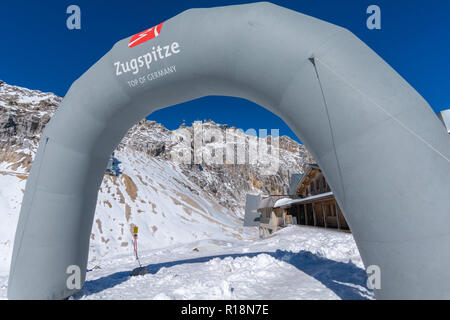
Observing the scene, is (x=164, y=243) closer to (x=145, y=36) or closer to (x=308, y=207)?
(x=308, y=207)

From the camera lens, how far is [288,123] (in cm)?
416

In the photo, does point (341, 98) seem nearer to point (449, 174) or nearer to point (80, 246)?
point (449, 174)

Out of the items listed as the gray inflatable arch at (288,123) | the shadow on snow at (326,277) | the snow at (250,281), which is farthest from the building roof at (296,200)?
the gray inflatable arch at (288,123)

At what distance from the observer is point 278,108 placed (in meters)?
4.12

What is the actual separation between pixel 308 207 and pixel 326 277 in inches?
810

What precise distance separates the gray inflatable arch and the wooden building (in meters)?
13.0

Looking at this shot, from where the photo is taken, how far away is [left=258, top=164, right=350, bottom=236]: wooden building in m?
17.6

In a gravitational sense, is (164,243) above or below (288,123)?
below

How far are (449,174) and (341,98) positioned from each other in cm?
156

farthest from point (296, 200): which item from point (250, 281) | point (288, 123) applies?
point (288, 123)

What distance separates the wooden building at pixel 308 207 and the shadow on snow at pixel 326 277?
29.5 feet

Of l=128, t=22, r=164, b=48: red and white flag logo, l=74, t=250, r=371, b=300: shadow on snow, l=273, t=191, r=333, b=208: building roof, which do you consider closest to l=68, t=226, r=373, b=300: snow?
l=74, t=250, r=371, b=300: shadow on snow
